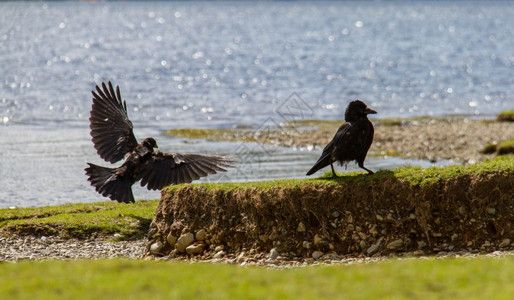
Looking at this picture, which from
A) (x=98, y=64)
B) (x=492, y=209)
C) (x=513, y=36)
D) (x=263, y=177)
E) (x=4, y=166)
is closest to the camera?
(x=492, y=209)

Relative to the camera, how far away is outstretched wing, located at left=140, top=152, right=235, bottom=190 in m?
14.8

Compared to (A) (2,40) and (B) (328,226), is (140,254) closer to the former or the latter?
(B) (328,226)

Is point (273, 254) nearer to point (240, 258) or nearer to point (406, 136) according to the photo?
point (240, 258)

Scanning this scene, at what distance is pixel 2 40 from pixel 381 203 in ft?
276

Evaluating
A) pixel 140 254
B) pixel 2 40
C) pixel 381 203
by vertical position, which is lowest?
pixel 140 254

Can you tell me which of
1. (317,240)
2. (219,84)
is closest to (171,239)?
(317,240)

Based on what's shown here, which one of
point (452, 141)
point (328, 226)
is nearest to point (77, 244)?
point (328, 226)

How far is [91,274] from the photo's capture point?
330 inches

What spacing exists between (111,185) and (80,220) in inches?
34.9

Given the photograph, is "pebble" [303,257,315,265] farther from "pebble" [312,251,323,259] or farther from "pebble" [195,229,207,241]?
"pebble" [195,229,207,241]

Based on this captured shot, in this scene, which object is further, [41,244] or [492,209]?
[41,244]

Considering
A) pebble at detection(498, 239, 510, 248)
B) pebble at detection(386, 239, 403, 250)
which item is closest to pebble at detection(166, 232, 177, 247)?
pebble at detection(386, 239, 403, 250)

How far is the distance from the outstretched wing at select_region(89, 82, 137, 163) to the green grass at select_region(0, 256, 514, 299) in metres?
7.20

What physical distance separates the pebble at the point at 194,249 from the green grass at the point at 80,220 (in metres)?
1.98
